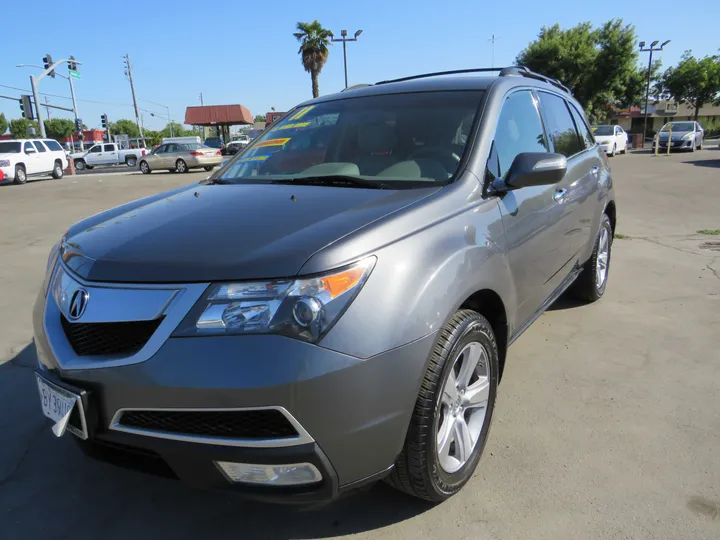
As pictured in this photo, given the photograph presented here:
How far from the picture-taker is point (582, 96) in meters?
41.0

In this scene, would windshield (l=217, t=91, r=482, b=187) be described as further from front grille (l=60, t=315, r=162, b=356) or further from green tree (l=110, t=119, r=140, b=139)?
green tree (l=110, t=119, r=140, b=139)

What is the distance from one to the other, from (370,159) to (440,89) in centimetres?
63

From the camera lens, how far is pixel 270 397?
62.7 inches

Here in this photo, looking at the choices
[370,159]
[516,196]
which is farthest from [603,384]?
[370,159]

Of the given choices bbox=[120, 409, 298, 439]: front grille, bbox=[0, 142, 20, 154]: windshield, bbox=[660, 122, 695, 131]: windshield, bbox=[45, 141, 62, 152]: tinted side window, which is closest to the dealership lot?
bbox=[120, 409, 298, 439]: front grille

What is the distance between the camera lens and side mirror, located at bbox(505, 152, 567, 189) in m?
2.48

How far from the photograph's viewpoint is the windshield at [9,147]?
21.3 m

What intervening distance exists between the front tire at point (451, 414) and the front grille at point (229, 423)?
1.68 feet

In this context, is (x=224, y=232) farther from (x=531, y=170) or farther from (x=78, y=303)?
(x=531, y=170)

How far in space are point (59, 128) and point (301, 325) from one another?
110 meters

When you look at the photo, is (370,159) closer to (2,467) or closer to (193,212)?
(193,212)

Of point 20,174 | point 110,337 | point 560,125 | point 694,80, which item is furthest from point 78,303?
point 694,80

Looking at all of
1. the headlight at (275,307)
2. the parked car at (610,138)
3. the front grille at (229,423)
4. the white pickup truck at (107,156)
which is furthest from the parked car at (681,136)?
the white pickup truck at (107,156)

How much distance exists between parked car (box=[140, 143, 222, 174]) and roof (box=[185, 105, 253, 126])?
26670 mm
